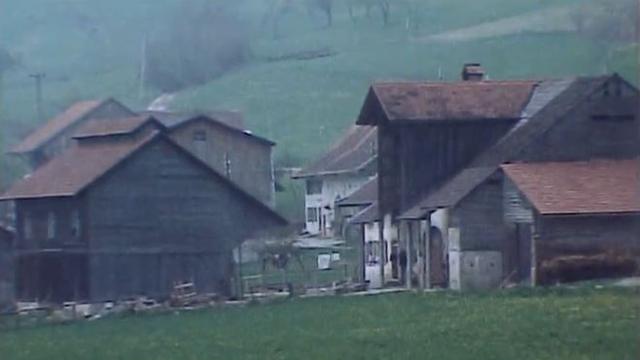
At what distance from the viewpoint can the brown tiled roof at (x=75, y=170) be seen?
53.8 meters

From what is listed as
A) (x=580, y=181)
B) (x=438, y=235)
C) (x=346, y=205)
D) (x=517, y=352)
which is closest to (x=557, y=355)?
(x=517, y=352)

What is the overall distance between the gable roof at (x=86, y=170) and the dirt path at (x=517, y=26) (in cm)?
2590

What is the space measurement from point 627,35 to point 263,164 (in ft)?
45.5

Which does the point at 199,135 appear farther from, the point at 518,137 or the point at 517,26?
the point at 517,26

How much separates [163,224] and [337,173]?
21260 millimetres

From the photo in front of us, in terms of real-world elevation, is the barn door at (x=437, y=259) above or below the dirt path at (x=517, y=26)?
below

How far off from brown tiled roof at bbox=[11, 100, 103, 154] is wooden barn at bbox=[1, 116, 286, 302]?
50.7ft

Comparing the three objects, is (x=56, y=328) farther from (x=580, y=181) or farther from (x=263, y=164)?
(x=263, y=164)

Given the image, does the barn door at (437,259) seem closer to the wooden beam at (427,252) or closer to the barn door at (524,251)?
the wooden beam at (427,252)

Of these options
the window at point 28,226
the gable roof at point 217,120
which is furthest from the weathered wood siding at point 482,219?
the gable roof at point 217,120

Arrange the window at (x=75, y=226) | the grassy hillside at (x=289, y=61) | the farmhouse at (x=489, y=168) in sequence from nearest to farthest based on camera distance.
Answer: the farmhouse at (x=489, y=168), the window at (x=75, y=226), the grassy hillside at (x=289, y=61)

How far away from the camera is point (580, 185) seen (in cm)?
4644

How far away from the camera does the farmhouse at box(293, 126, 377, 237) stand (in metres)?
73.9

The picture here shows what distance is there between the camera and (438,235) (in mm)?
50188
